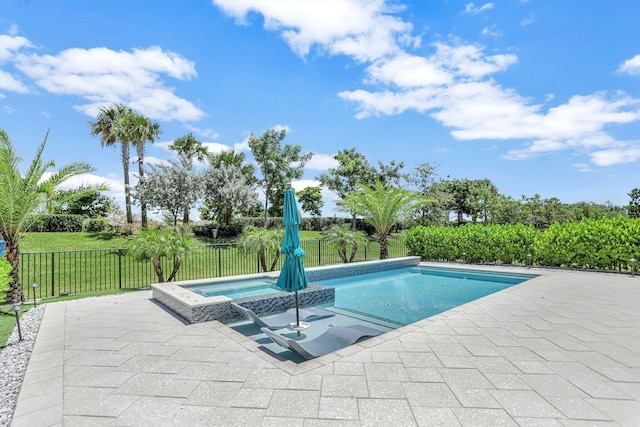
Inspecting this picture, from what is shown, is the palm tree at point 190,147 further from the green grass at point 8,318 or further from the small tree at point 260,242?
the green grass at point 8,318

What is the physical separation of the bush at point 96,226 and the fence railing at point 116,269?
569 centimetres

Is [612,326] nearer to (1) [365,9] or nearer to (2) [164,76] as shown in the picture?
(1) [365,9]

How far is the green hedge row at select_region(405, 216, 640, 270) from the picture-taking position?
8.92 m

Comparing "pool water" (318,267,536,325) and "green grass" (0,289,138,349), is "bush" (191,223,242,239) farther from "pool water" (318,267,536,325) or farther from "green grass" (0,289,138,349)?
"green grass" (0,289,138,349)

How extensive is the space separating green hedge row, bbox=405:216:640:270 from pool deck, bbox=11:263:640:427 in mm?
5279

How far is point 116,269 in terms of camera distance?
1198 cm

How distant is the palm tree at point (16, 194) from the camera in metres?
6.27

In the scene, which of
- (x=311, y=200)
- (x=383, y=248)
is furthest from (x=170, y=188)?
(x=311, y=200)

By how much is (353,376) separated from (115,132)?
2098cm

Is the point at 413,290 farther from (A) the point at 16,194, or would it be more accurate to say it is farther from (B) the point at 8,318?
(A) the point at 16,194

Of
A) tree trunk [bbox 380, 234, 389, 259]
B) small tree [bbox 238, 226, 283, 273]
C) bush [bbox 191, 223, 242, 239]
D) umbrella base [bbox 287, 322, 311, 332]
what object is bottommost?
umbrella base [bbox 287, 322, 311, 332]

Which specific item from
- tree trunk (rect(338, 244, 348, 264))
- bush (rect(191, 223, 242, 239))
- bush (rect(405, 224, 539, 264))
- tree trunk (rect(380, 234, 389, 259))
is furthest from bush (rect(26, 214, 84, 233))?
bush (rect(405, 224, 539, 264))

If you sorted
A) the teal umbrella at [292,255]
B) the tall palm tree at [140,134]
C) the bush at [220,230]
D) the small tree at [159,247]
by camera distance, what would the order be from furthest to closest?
the bush at [220,230] → the tall palm tree at [140,134] → the small tree at [159,247] → the teal umbrella at [292,255]

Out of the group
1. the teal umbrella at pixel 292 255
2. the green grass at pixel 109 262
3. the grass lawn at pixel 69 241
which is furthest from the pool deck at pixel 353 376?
the grass lawn at pixel 69 241
